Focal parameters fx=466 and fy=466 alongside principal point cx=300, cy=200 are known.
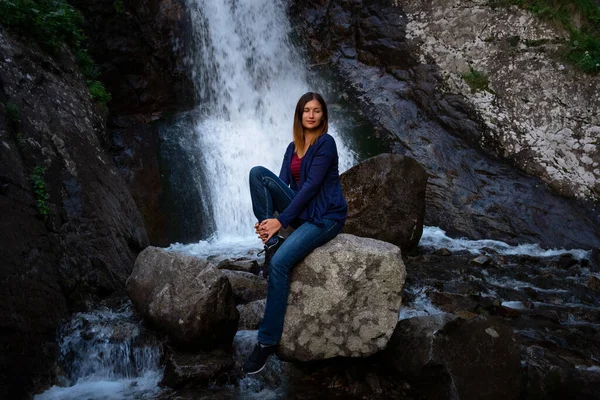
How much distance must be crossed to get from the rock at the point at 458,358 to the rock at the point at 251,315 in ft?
4.59

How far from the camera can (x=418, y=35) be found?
41.7 feet

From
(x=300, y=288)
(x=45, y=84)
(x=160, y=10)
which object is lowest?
(x=300, y=288)

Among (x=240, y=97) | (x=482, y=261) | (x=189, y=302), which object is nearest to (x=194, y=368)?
(x=189, y=302)

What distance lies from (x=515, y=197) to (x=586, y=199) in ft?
4.43

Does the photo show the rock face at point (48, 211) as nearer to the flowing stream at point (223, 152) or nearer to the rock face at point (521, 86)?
the flowing stream at point (223, 152)

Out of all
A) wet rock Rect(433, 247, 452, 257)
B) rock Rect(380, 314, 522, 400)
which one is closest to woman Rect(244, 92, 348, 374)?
rock Rect(380, 314, 522, 400)

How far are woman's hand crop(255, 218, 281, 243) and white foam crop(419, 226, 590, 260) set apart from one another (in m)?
5.65

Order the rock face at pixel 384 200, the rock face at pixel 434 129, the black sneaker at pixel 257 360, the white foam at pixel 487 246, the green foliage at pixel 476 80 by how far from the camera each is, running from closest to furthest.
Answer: the black sneaker at pixel 257 360 < the rock face at pixel 384 200 < the white foam at pixel 487 246 < the rock face at pixel 434 129 < the green foliage at pixel 476 80

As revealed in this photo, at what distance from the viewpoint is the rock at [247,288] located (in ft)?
18.1

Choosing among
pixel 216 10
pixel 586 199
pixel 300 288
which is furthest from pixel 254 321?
pixel 216 10

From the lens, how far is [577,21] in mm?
11367

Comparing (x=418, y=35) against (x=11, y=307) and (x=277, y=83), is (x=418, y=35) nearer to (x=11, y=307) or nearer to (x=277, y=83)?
(x=277, y=83)

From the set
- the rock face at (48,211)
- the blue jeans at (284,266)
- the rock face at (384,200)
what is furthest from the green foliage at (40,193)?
the rock face at (384,200)

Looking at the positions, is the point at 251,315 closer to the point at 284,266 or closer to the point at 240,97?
the point at 284,266
